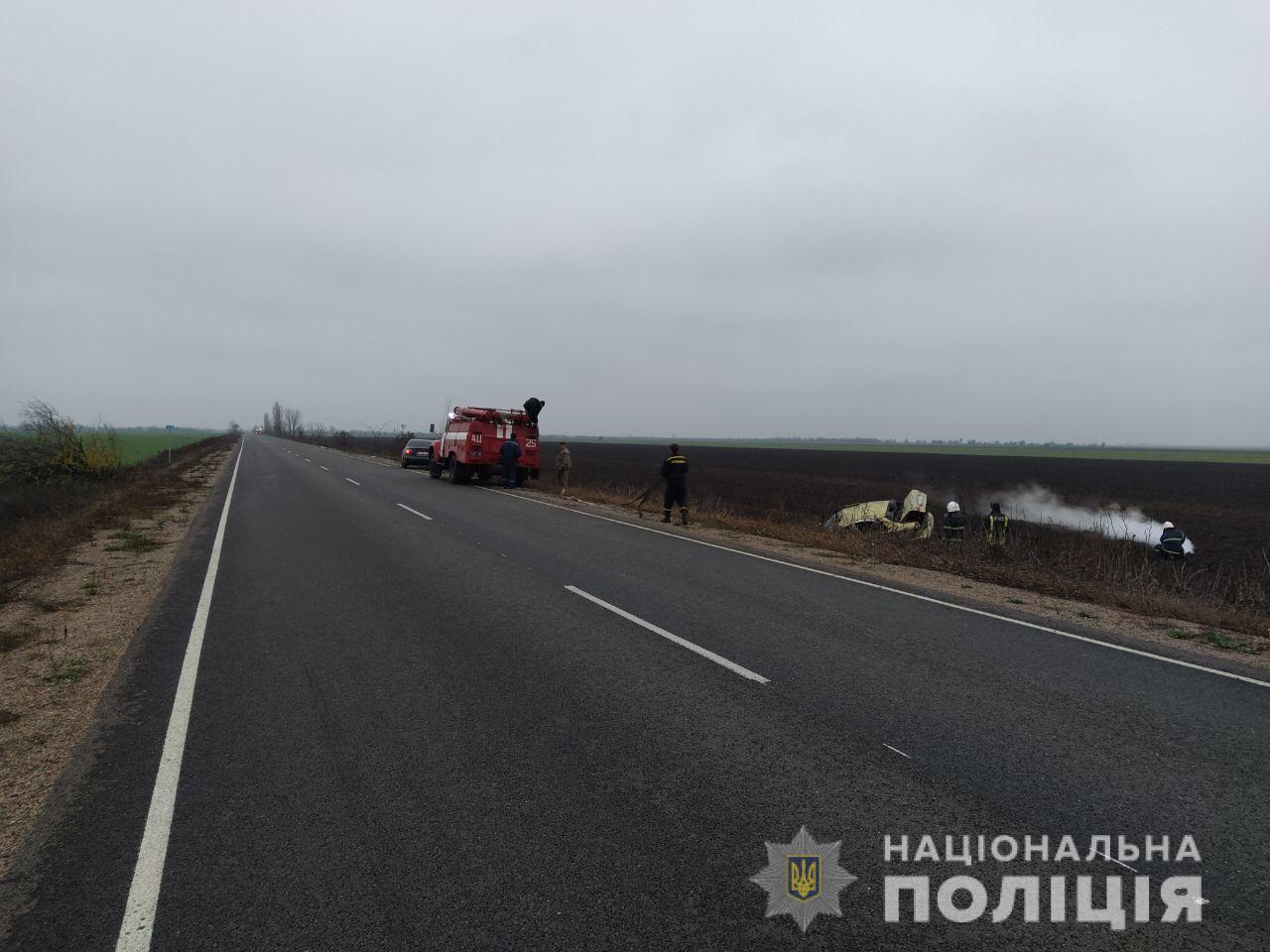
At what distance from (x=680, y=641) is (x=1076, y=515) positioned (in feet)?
98.7

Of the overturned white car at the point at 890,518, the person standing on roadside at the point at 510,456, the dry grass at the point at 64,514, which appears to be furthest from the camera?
the person standing on roadside at the point at 510,456

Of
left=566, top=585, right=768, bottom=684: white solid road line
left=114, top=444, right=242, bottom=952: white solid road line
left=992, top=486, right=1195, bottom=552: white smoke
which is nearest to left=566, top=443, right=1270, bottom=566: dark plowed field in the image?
left=992, top=486, right=1195, bottom=552: white smoke

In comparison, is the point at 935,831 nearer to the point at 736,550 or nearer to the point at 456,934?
the point at 456,934

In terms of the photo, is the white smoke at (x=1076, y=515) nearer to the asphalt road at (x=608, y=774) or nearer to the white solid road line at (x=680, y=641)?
the white solid road line at (x=680, y=641)

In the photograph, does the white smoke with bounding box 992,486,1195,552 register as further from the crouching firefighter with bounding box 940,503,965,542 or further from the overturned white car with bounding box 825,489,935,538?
the overturned white car with bounding box 825,489,935,538

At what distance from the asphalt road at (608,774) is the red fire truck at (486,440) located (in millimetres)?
15849

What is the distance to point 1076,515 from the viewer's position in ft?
94.7

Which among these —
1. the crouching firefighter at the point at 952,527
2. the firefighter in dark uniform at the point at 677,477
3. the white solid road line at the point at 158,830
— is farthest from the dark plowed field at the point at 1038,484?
the white solid road line at the point at 158,830

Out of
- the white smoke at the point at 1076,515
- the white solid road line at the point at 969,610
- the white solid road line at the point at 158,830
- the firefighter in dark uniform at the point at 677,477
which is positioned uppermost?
the firefighter in dark uniform at the point at 677,477

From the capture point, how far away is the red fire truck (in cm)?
2266

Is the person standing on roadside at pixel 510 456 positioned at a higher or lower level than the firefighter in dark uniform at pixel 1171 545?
higher

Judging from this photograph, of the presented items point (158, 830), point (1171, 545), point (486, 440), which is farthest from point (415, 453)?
point (158, 830)

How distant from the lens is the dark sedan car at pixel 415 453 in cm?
3377

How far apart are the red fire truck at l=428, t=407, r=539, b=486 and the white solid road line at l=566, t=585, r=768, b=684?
51.7 ft
